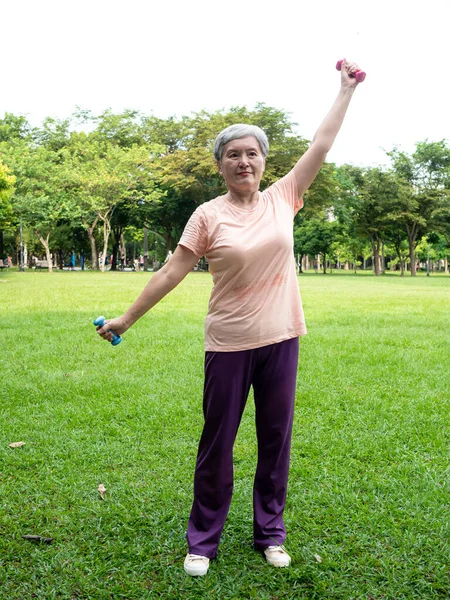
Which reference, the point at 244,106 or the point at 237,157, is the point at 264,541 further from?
the point at 244,106

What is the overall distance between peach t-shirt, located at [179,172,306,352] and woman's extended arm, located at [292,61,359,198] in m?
0.28

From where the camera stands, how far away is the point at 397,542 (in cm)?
285

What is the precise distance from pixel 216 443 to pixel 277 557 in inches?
23.2

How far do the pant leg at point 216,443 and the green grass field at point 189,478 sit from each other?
0.16 metres

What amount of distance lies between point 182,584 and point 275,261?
1426mm

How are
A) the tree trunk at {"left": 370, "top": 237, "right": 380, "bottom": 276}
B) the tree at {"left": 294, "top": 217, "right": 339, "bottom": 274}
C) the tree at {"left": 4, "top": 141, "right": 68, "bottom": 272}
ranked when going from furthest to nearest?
the tree at {"left": 294, "top": 217, "right": 339, "bottom": 274} < the tree trunk at {"left": 370, "top": 237, "right": 380, "bottom": 276} < the tree at {"left": 4, "top": 141, "right": 68, "bottom": 272}

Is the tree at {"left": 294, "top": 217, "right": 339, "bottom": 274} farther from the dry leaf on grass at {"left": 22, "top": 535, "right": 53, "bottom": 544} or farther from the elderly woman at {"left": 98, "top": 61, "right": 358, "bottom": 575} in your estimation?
the dry leaf on grass at {"left": 22, "top": 535, "right": 53, "bottom": 544}

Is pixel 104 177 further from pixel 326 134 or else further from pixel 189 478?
pixel 326 134

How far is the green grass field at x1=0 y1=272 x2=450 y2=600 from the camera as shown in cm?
257

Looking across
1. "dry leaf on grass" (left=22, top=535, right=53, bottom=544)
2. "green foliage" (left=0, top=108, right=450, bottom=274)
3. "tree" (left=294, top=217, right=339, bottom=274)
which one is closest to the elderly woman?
"dry leaf on grass" (left=22, top=535, right=53, bottom=544)

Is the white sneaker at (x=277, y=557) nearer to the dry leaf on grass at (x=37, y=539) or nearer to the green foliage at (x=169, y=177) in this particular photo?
the dry leaf on grass at (x=37, y=539)

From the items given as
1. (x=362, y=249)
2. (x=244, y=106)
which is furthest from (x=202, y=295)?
(x=362, y=249)

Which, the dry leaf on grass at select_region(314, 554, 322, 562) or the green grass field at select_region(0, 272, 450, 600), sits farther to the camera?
the dry leaf on grass at select_region(314, 554, 322, 562)

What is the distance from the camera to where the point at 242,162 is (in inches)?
98.7
